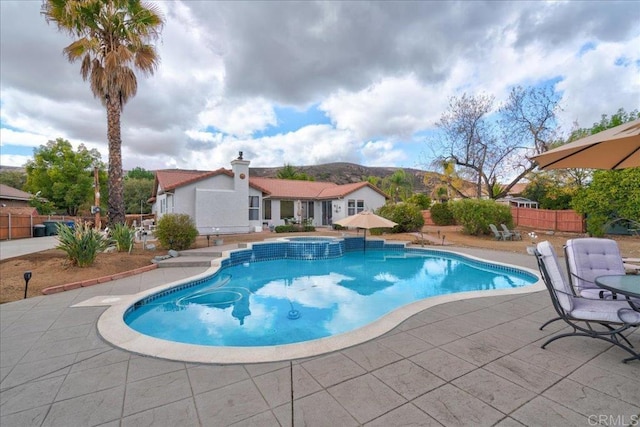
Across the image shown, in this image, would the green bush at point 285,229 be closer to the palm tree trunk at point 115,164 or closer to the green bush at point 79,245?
the palm tree trunk at point 115,164

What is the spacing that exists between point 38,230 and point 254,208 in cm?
1514

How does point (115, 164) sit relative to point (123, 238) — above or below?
above

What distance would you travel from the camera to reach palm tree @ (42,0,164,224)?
10531mm

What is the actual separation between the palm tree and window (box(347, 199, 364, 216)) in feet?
50.2

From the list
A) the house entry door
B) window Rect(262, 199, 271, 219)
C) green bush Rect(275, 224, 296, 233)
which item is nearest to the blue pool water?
green bush Rect(275, 224, 296, 233)

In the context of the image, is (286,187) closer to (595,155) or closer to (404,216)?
(404,216)

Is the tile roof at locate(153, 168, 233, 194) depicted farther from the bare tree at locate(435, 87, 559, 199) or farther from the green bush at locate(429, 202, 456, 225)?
the green bush at locate(429, 202, 456, 225)

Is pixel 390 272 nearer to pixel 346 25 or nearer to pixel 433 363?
pixel 433 363

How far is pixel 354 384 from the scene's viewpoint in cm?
253

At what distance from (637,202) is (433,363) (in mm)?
15099

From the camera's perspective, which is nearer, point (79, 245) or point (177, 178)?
point (79, 245)

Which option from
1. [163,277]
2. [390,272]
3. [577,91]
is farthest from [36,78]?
[577,91]

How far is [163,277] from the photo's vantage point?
25.3 ft

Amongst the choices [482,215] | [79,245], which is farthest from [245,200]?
[482,215]
